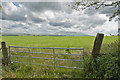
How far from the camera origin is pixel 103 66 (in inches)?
148

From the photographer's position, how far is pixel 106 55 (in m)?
4.06

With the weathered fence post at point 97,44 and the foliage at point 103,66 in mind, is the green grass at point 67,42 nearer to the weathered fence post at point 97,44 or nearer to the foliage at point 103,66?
the weathered fence post at point 97,44

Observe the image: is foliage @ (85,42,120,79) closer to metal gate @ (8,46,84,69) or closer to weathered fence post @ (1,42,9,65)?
metal gate @ (8,46,84,69)

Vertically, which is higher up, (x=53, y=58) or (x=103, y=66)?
(x=53, y=58)

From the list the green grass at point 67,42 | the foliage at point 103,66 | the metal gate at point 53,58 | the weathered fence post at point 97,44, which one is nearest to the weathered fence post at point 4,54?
the metal gate at point 53,58

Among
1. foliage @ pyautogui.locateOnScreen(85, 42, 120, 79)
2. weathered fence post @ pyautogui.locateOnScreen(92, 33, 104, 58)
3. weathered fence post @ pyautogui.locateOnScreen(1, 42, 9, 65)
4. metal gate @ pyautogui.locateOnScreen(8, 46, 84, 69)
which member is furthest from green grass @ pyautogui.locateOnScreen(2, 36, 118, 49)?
weathered fence post @ pyautogui.locateOnScreen(1, 42, 9, 65)

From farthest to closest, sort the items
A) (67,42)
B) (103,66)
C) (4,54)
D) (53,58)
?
1. (67,42)
2. (4,54)
3. (53,58)
4. (103,66)

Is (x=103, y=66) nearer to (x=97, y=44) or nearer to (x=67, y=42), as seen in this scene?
(x=97, y=44)

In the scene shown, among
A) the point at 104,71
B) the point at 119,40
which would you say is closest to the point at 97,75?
the point at 104,71

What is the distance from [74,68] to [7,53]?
4.31 meters

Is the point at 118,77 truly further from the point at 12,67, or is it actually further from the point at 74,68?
the point at 12,67

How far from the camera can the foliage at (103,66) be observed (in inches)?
142

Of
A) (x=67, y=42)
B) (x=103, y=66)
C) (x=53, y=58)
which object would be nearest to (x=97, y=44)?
(x=103, y=66)

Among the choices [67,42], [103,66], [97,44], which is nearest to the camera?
[103,66]
